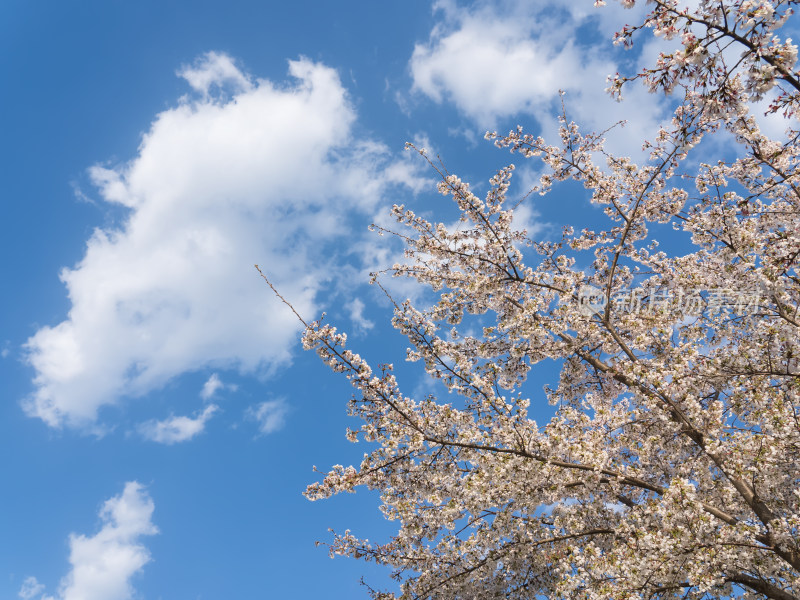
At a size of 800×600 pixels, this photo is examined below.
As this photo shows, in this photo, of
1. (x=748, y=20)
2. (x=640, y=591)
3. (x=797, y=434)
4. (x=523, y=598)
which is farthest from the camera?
(x=523, y=598)

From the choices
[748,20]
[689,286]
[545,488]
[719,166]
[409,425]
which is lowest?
[545,488]

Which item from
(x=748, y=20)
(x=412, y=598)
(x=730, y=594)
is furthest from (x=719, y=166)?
(x=412, y=598)

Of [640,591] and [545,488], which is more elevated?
[545,488]

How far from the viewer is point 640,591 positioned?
27.3ft

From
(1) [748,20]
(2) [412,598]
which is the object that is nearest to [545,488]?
(2) [412,598]

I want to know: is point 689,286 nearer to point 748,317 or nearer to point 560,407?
point 748,317

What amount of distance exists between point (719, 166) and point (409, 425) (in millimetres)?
9063

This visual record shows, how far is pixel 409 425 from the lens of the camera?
31.4 ft

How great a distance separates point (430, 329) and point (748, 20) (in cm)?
685

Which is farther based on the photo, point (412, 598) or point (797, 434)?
point (412, 598)

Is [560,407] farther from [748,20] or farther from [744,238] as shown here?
[748,20]

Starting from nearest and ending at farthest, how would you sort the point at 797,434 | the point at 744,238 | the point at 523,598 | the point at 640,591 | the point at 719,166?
1. the point at 640,591
2. the point at 797,434
3. the point at 744,238
4. the point at 523,598
5. the point at 719,166

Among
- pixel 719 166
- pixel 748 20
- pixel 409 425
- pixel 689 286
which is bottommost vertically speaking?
pixel 409 425

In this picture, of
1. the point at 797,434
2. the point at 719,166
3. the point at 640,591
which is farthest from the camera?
the point at 719,166
